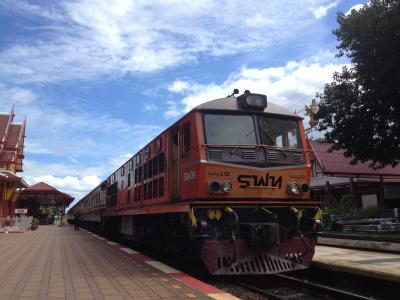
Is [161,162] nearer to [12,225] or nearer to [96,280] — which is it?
[96,280]

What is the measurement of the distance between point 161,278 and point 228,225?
1645 mm

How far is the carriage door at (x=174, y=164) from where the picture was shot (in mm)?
10406

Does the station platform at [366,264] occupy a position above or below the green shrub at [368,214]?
below

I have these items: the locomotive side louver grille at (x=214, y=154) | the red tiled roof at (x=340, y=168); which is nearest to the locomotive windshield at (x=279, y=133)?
the locomotive side louver grille at (x=214, y=154)

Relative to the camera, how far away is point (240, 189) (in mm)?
9219

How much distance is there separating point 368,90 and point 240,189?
46.0 ft

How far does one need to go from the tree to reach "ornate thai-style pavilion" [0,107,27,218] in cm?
2145

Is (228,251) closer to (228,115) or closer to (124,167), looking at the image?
(228,115)

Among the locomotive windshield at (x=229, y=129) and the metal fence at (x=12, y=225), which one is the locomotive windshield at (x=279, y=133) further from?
the metal fence at (x=12, y=225)

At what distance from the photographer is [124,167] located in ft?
59.2

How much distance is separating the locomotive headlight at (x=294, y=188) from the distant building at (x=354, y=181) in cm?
2566

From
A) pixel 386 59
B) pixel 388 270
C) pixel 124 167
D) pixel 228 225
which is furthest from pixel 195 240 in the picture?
pixel 386 59

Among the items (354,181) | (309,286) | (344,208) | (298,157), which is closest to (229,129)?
(298,157)

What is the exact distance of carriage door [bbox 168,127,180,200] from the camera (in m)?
10.4
